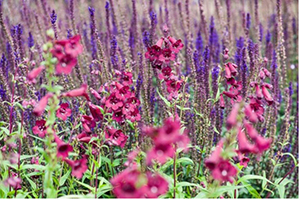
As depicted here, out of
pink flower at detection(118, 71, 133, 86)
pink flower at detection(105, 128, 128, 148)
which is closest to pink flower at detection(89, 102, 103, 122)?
pink flower at detection(105, 128, 128, 148)

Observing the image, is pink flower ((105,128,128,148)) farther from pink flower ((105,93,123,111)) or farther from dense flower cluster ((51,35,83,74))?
dense flower cluster ((51,35,83,74))

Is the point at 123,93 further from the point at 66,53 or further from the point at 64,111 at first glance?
the point at 66,53

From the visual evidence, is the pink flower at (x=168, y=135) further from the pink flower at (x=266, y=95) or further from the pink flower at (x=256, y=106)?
the pink flower at (x=266, y=95)

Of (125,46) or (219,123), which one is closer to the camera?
(219,123)

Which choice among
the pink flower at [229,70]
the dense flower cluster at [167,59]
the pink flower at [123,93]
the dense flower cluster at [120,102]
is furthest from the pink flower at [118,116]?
the pink flower at [229,70]

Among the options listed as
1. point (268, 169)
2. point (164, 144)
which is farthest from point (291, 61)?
point (164, 144)

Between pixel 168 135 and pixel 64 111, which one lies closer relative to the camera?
pixel 168 135

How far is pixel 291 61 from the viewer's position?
6.77m

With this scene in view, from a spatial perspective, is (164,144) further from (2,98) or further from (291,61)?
(291,61)

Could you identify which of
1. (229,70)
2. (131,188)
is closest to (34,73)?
(131,188)

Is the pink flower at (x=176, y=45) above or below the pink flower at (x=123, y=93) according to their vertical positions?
above

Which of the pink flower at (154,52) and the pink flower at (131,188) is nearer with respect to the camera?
the pink flower at (131,188)

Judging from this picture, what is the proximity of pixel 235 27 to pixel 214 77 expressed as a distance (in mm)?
3500

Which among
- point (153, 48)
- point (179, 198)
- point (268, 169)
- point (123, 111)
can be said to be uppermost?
point (153, 48)
